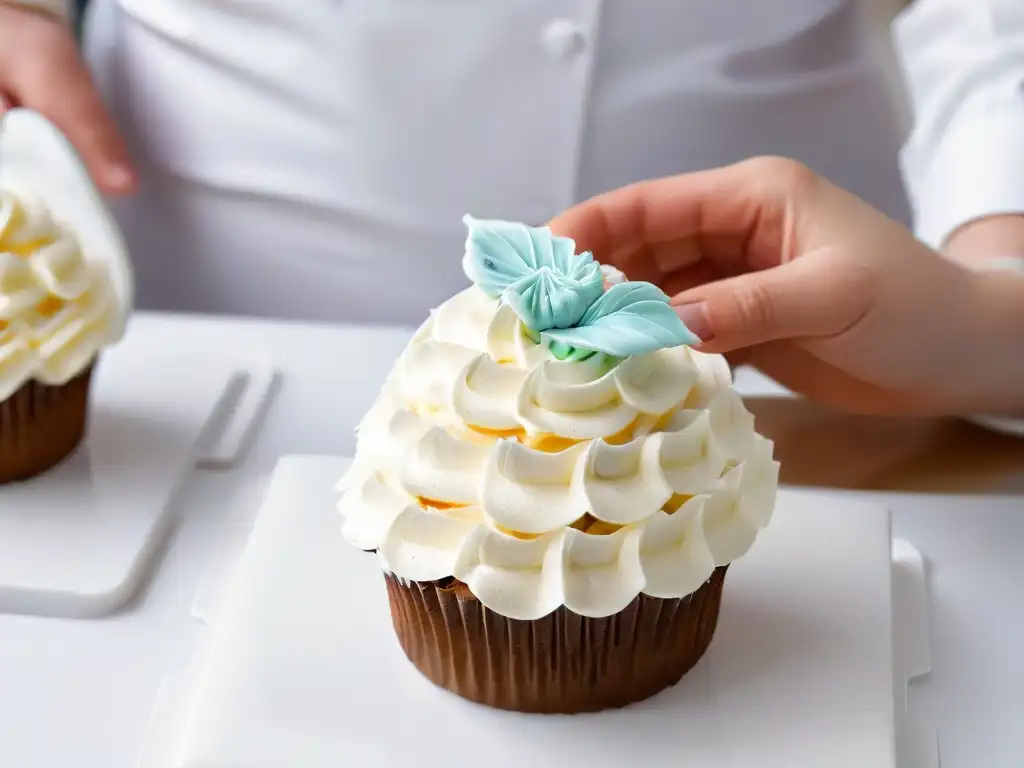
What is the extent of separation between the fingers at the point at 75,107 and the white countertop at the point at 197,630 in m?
0.33

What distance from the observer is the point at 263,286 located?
5.09 ft

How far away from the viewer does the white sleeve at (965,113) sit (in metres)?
1.24

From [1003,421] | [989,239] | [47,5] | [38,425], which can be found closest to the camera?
[38,425]

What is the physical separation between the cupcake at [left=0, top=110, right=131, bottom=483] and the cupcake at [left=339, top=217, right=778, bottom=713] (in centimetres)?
32

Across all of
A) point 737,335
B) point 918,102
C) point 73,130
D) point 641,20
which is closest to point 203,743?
point 737,335

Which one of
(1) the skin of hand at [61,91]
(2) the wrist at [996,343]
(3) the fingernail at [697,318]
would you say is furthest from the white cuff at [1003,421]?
(1) the skin of hand at [61,91]

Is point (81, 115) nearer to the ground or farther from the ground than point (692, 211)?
farther from the ground

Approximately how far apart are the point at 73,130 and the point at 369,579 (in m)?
0.70

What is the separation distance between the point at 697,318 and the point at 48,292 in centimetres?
53

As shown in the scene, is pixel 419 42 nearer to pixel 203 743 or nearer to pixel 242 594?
pixel 242 594

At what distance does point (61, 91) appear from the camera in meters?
1.31

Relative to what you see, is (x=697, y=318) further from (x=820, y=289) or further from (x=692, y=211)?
(x=692, y=211)

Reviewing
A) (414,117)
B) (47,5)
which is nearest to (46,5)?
(47,5)

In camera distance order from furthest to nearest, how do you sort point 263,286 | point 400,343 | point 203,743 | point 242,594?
point 263,286 < point 400,343 < point 242,594 < point 203,743
